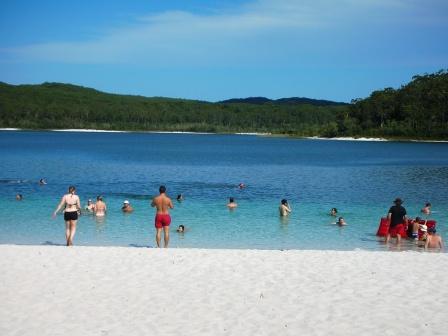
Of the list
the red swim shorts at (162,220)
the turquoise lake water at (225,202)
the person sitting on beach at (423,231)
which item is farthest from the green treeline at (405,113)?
the red swim shorts at (162,220)

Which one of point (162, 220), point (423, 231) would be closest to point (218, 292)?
point (162, 220)

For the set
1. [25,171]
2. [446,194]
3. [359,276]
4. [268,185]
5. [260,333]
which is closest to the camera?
[260,333]

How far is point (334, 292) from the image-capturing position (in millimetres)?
11656

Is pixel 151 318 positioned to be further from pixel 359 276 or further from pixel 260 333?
pixel 359 276

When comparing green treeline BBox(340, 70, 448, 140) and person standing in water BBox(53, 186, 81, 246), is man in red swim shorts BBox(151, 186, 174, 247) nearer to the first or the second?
person standing in water BBox(53, 186, 81, 246)

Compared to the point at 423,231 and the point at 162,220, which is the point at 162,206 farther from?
the point at 423,231

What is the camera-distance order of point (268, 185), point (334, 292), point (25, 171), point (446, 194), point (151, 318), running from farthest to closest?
1. point (25, 171)
2. point (268, 185)
3. point (446, 194)
4. point (334, 292)
5. point (151, 318)

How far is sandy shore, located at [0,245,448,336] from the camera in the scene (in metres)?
9.66

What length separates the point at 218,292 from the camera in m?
11.6

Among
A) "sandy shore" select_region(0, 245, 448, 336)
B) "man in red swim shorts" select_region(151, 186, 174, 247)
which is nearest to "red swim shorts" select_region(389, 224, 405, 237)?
"sandy shore" select_region(0, 245, 448, 336)

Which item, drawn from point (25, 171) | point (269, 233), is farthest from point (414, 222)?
point (25, 171)

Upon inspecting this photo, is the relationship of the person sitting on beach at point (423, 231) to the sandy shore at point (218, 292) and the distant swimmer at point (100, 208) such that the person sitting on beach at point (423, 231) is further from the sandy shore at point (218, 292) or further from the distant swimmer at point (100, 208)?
the distant swimmer at point (100, 208)

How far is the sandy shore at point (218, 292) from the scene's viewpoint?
9.66m

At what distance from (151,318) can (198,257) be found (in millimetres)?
4686
